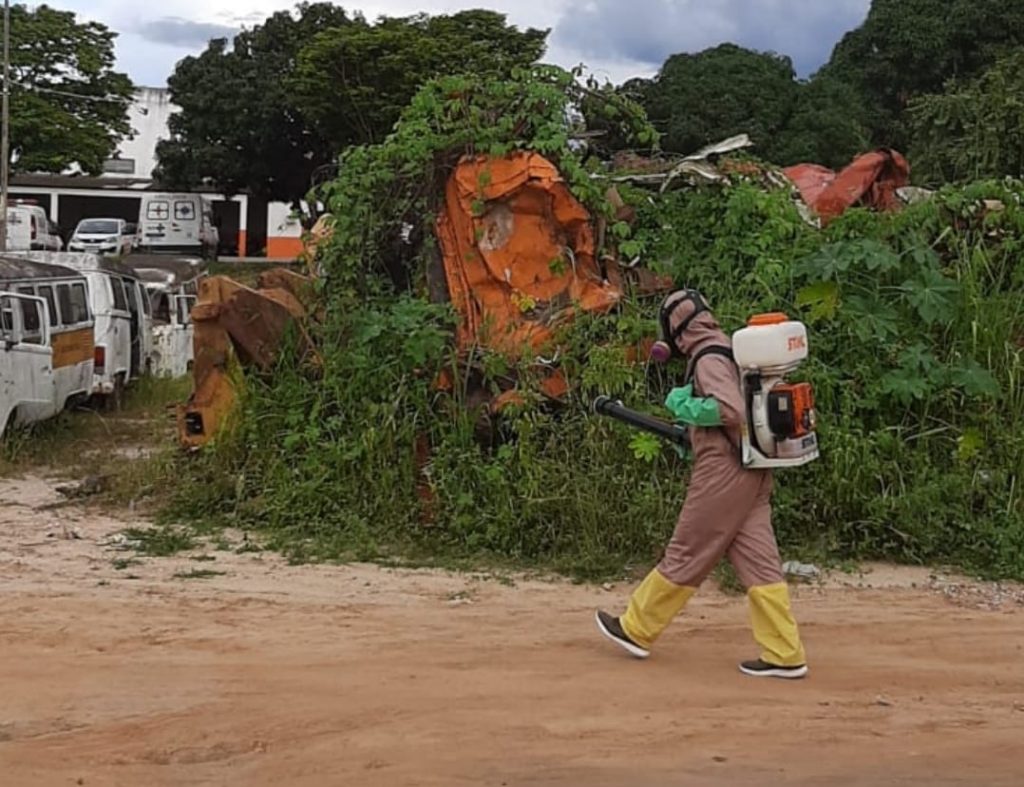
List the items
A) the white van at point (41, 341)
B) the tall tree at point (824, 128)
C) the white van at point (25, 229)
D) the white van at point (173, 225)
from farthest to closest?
the white van at point (173, 225), the white van at point (25, 229), the tall tree at point (824, 128), the white van at point (41, 341)

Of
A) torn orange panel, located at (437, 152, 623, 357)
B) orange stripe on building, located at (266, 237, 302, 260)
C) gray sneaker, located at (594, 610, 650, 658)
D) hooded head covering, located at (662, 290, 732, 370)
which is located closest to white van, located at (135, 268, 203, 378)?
torn orange panel, located at (437, 152, 623, 357)

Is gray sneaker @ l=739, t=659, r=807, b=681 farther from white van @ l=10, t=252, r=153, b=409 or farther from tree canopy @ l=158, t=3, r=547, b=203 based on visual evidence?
tree canopy @ l=158, t=3, r=547, b=203

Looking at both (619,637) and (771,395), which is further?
(619,637)

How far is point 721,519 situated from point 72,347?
9017mm

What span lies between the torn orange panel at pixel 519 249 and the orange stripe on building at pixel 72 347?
4.99 metres

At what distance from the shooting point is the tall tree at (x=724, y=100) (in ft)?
103

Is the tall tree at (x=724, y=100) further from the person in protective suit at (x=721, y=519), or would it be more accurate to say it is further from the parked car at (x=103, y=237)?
the person in protective suit at (x=721, y=519)

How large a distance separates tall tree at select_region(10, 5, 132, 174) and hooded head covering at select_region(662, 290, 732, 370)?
3702cm

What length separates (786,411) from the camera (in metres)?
5.59

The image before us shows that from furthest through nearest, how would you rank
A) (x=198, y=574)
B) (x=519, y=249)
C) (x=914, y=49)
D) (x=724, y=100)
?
(x=724, y=100), (x=914, y=49), (x=519, y=249), (x=198, y=574)

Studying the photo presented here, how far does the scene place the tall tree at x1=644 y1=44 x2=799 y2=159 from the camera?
3150 centimetres

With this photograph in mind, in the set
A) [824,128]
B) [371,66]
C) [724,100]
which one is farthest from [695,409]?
[371,66]

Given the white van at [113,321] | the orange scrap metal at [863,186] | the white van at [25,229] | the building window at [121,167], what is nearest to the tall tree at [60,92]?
the white van at [25,229]

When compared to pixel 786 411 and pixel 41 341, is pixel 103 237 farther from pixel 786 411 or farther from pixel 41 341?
pixel 786 411
